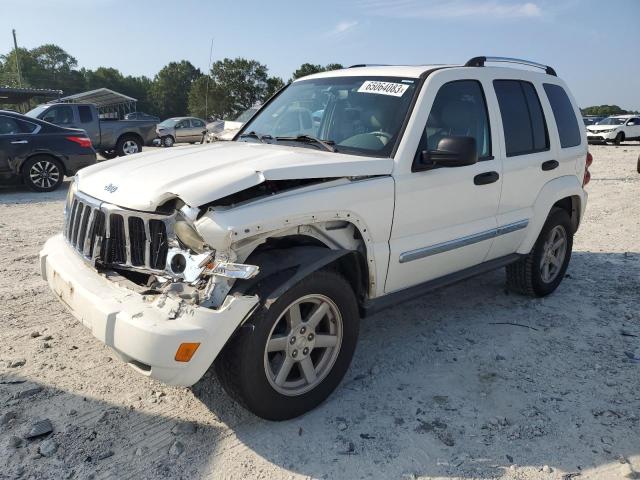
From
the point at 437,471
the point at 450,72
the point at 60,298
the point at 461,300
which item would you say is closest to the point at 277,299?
the point at 437,471

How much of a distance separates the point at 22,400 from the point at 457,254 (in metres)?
2.95

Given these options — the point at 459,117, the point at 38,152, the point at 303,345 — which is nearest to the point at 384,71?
the point at 459,117

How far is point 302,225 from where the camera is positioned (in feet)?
9.22

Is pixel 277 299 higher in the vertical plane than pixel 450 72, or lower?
lower

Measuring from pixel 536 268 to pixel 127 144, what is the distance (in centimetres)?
1510

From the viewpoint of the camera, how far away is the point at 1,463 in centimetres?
251

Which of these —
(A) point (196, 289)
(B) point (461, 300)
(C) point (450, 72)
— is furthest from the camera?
(B) point (461, 300)

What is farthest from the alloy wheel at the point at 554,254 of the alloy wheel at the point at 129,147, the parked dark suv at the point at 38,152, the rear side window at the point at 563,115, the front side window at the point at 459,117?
the alloy wheel at the point at 129,147

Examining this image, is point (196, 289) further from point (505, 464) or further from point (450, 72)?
point (450, 72)

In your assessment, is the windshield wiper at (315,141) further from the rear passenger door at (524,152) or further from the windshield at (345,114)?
the rear passenger door at (524,152)

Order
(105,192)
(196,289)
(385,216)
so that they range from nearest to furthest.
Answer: (196,289) < (105,192) < (385,216)

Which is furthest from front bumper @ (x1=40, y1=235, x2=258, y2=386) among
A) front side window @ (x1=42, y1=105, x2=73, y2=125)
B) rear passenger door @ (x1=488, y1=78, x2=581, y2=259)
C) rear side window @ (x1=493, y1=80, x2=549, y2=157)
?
front side window @ (x1=42, y1=105, x2=73, y2=125)

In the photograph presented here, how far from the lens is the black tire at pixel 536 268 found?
4625 millimetres

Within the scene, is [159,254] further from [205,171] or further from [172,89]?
[172,89]
